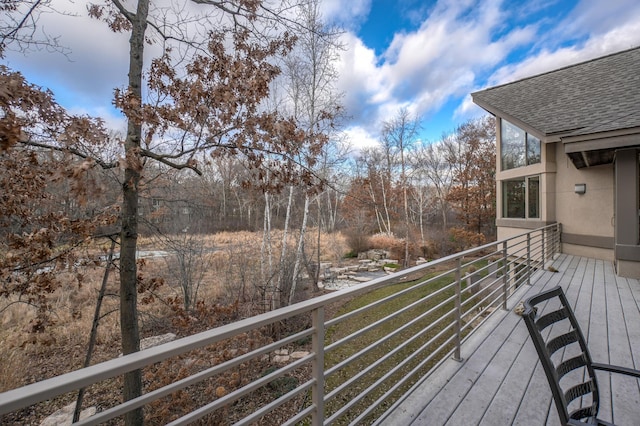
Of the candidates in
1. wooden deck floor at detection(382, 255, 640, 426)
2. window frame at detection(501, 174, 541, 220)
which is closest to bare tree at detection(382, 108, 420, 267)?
window frame at detection(501, 174, 541, 220)

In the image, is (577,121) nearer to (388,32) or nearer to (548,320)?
(388,32)

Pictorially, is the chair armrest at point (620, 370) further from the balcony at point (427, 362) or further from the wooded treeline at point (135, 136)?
the wooded treeline at point (135, 136)

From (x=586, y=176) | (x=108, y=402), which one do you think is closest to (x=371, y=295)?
(x=586, y=176)

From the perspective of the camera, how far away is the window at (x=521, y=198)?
9.67 metres

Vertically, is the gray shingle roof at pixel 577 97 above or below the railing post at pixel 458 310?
above

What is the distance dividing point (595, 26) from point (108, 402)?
2058cm

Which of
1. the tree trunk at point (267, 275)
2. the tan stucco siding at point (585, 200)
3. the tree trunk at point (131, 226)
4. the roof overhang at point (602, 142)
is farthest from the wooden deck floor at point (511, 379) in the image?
the tree trunk at point (267, 275)

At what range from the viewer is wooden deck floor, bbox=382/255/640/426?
2.26 metres

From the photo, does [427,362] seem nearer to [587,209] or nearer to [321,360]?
[321,360]

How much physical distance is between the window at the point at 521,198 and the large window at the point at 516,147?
581 millimetres

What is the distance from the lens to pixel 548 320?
1629 millimetres

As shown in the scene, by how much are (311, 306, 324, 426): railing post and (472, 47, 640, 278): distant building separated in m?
7.04

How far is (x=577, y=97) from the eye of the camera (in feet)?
30.8

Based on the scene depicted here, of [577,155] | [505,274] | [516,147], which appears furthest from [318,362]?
[516,147]
